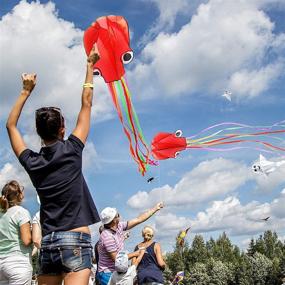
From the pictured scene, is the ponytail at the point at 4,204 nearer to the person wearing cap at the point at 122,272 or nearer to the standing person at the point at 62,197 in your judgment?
the person wearing cap at the point at 122,272

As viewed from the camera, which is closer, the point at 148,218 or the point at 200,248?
the point at 148,218

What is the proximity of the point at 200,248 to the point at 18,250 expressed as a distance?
7712 centimetres

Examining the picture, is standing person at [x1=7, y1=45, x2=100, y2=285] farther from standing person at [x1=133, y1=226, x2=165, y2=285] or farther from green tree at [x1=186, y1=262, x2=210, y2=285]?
green tree at [x1=186, y1=262, x2=210, y2=285]

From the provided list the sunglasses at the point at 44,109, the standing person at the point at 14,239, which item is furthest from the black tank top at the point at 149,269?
the sunglasses at the point at 44,109

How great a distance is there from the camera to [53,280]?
2904mm

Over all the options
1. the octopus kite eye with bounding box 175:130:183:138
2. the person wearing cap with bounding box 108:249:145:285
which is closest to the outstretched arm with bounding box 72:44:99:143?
the person wearing cap with bounding box 108:249:145:285

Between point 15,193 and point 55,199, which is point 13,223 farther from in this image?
point 55,199

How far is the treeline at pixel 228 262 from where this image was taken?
200 feet

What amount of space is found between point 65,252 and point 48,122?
0.71 meters

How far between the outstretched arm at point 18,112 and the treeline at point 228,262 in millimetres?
58710

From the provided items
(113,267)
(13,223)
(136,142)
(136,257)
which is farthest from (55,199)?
(136,142)

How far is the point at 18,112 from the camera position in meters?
3.12

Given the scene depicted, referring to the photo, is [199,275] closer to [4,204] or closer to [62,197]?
[4,204]

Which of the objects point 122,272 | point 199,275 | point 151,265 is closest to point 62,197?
point 122,272
